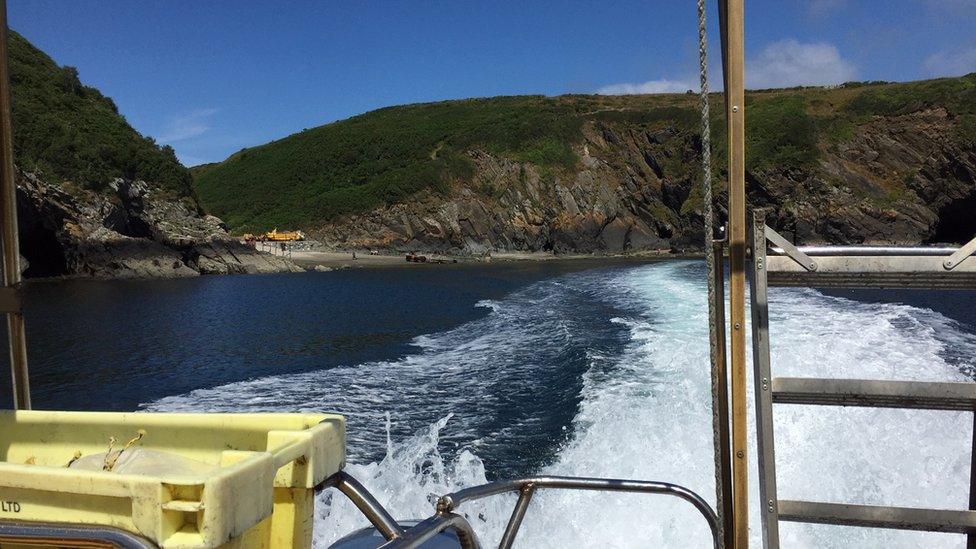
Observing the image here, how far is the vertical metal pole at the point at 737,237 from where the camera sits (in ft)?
7.38

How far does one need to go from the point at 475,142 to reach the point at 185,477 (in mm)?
81927

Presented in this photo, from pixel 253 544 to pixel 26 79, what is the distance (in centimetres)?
6369

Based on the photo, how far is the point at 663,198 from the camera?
77.9 m

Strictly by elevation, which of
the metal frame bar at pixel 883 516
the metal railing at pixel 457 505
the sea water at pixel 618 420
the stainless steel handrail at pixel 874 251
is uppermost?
the stainless steel handrail at pixel 874 251

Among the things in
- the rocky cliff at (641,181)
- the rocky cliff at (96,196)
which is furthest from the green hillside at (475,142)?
the rocky cliff at (96,196)

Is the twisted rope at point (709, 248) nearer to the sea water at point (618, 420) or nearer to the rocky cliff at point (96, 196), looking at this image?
the sea water at point (618, 420)

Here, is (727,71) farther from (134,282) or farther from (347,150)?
(347,150)

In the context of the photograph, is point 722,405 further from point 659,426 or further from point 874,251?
point 659,426

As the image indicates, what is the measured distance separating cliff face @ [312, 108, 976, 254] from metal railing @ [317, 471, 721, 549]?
60159mm

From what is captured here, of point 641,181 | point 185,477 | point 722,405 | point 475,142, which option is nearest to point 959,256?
point 722,405

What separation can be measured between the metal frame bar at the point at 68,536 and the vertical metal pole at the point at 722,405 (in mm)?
1797

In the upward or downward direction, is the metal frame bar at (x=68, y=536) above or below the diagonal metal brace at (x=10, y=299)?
below

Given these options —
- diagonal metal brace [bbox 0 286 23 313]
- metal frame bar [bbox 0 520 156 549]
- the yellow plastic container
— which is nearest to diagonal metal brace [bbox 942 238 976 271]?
the yellow plastic container

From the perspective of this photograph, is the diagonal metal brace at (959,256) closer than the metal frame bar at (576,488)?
Yes
